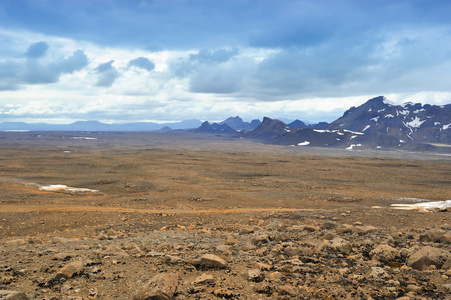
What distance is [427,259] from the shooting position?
7398 millimetres

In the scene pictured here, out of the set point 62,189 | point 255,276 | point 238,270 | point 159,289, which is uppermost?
point 159,289

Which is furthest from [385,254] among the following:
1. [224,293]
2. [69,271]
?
[69,271]

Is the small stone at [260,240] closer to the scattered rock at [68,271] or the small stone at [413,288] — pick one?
the small stone at [413,288]

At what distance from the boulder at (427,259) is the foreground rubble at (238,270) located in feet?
0.07

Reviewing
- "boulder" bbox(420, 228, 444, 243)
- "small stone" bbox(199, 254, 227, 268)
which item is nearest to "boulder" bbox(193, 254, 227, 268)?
"small stone" bbox(199, 254, 227, 268)

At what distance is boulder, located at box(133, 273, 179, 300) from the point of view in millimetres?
5922

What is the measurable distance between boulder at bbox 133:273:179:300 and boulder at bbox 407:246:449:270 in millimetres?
5739

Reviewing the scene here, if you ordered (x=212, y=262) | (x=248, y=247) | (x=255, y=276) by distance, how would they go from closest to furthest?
(x=255, y=276)
(x=212, y=262)
(x=248, y=247)

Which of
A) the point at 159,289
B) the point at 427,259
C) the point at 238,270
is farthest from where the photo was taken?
the point at 238,270

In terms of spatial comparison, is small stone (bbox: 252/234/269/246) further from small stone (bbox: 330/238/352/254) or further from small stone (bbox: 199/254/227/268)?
small stone (bbox: 199/254/227/268)

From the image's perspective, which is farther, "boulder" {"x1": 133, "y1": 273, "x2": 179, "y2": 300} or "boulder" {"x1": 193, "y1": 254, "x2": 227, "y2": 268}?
"boulder" {"x1": 193, "y1": 254, "x2": 227, "y2": 268}

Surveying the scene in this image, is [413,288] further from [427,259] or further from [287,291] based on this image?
[287,291]

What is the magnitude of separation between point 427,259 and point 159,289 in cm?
630

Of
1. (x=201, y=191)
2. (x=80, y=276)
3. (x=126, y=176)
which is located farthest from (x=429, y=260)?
(x=126, y=176)
